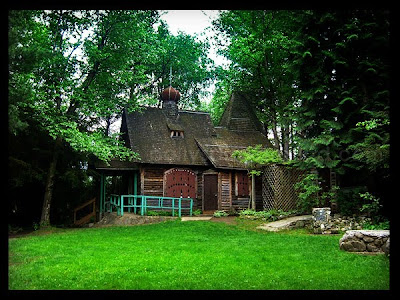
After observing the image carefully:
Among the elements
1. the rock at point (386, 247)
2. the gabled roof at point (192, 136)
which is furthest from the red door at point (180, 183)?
the rock at point (386, 247)

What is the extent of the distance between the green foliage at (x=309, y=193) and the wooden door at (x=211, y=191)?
535 centimetres

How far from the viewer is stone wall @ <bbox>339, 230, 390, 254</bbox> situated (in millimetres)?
10266

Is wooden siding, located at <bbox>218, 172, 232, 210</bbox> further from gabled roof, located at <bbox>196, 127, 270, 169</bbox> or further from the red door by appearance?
the red door

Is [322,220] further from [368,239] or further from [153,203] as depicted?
[153,203]

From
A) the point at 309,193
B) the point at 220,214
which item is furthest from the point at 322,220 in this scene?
the point at 220,214

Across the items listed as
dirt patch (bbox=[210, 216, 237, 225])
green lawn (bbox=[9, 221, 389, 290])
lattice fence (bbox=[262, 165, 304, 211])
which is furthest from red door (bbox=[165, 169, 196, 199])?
green lawn (bbox=[9, 221, 389, 290])

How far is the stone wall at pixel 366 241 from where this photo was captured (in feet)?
33.7

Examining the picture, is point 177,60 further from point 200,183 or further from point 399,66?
point 399,66

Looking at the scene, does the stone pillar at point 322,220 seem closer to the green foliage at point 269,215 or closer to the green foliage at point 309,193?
the green foliage at point 309,193

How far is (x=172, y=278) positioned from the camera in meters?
7.69

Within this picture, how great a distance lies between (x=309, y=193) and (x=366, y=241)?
537 cm
